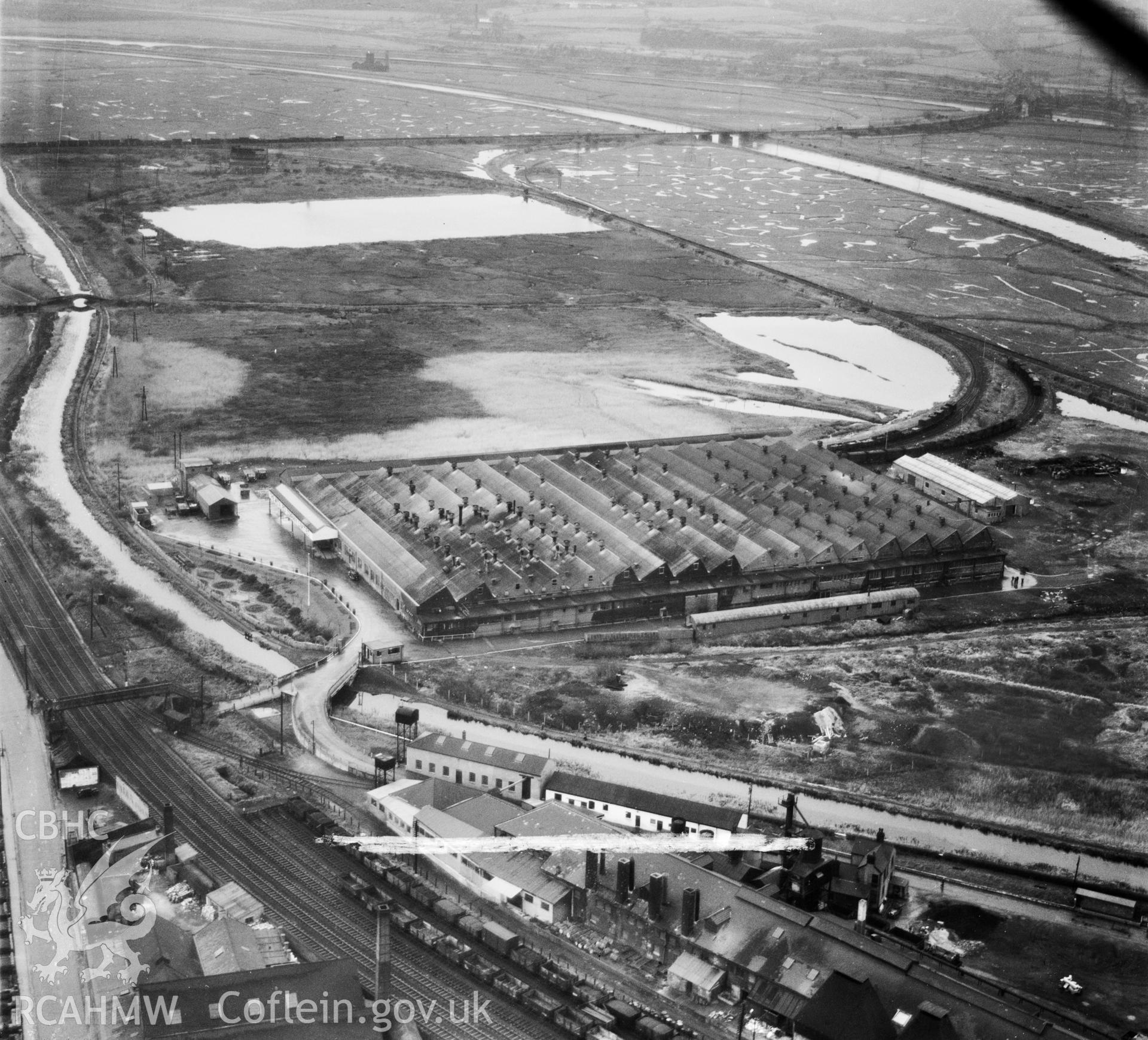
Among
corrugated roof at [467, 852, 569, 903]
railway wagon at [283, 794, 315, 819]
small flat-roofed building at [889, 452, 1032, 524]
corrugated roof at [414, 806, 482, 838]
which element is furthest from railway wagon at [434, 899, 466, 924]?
small flat-roofed building at [889, 452, 1032, 524]

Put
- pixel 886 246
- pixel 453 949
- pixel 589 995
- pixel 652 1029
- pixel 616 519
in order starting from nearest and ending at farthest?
1. pixel 652 1029
2. pixel 589 995
3. pixel 453 949
4. pixel 616 519
5. pixel 886 246

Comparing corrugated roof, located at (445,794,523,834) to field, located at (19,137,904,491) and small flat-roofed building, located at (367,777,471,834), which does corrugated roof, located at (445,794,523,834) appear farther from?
field, located at (19,137,904,491)

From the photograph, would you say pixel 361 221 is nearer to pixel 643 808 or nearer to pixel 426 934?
pixel 643 808

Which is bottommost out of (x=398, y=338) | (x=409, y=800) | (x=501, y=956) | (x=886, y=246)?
(x=501, y=956)

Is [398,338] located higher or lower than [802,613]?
higher

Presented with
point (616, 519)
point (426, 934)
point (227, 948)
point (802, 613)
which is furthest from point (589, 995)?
point (616, 519)

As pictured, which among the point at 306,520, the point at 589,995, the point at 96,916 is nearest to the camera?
the point at 589,995

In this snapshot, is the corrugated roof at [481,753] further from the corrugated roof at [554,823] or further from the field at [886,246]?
the field at [886,246]

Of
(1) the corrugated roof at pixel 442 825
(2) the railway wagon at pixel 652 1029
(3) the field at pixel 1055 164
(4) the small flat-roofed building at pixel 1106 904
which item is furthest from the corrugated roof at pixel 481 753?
(3) the field at pixel 1055 164

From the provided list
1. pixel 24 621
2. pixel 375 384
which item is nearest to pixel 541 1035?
pixel 24 621
